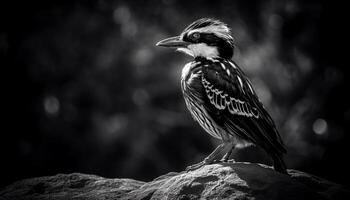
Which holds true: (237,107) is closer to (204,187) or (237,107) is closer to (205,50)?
(205,50)

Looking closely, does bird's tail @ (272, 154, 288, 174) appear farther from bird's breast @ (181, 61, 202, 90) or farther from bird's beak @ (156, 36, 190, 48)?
bird's beak @ (156, 36, 190, 48)

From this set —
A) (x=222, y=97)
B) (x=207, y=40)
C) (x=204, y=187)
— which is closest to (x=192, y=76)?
(x=222, y=97)

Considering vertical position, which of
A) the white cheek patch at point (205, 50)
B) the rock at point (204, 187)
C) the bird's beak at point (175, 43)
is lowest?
the rock at point (204, 187)

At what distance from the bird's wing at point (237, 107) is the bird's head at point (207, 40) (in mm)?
385

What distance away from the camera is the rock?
23.8 ft

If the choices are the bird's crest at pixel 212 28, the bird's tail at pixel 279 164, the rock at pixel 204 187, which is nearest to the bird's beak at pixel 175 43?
the bird's crest at pixel 212 28

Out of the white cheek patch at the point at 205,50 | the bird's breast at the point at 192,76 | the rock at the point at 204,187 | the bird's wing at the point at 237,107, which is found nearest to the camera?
the rock at the point at 204,187

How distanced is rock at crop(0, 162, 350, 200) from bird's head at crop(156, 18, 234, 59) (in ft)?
7.11

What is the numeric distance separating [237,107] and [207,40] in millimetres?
1378

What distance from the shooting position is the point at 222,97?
8.84 meters

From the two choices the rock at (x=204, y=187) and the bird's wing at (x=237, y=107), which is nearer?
the rock at (x=204, y=187)

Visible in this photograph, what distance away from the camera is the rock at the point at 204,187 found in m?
7.26

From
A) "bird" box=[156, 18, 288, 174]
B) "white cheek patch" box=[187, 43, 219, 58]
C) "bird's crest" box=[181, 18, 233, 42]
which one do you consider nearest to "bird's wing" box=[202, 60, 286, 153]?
"bird" box=[156, 18, 288, 174]

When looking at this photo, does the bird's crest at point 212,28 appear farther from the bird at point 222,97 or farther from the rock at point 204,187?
the rock at point 204,187
